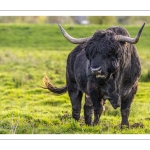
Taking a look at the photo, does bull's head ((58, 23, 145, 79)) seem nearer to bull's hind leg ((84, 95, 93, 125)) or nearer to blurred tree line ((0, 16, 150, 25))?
bull's hind leg ((84, 95, 93, 125))

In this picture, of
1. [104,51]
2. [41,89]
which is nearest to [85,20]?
[41,89]

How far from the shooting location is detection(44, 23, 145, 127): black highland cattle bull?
32.1ft

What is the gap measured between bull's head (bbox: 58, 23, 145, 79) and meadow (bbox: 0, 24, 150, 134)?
54.5 inches

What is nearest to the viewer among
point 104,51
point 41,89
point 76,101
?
point 104,51

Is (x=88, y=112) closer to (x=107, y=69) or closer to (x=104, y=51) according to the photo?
(x=107, y=69)

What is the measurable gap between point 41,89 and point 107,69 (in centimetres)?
741

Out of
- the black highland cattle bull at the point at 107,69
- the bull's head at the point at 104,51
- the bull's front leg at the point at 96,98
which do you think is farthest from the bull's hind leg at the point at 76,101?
the bull's head at the point at 104,51

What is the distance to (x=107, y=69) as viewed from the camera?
9773 mm

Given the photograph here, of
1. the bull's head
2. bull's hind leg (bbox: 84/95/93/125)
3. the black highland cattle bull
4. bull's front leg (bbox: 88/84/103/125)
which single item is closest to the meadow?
bull's hind leg (bbox: 84/95/93/125)

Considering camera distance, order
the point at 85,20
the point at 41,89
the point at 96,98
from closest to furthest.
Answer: the point at 96,98, the point at 41,89, the point at 85,20

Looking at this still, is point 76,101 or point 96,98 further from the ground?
point 96,98
